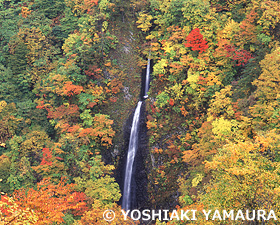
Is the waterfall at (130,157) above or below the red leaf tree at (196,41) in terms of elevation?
below

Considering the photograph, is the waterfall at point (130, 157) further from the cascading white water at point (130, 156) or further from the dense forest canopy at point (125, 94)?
the dense forest canopy at point (125, 94)

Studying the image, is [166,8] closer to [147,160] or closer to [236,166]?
[147,160]

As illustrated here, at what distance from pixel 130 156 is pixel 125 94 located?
590 cm

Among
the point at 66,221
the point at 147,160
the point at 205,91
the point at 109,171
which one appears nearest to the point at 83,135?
the point at 109,171

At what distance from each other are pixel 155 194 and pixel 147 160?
278 centimetres

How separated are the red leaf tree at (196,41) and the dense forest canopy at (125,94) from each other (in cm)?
9

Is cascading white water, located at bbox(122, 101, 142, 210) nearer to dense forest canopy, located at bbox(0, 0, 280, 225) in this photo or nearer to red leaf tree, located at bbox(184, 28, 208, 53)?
dense forest canopy, located at bbox(0, 0, 280, 225)

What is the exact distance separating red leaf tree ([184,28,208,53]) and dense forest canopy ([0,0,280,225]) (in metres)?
0.09

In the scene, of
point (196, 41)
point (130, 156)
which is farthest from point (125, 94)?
point (196, 41)

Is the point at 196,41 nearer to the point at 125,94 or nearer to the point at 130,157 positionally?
the point at 125,94

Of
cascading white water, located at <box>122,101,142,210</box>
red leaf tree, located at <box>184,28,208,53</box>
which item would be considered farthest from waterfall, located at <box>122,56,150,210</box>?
red leaf tree, located at <box>184,28,208,53</box>

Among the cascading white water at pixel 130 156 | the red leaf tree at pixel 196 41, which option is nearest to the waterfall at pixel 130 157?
the cascading white water at pixel 130 156

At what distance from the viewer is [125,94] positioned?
27531mm

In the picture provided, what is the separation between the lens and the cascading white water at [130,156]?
24156 mm
